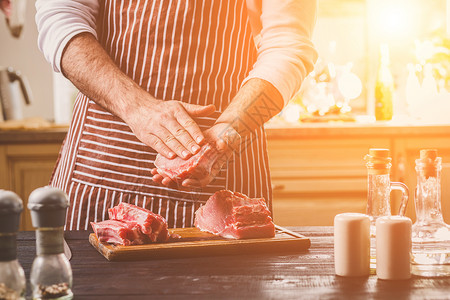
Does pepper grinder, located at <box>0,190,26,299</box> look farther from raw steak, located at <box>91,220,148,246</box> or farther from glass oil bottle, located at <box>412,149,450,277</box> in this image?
glass oil bottle, located at <box>412,149,450,277</box>

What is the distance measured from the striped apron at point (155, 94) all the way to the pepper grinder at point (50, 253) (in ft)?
2.12

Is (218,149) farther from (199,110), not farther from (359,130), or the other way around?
(359,130)

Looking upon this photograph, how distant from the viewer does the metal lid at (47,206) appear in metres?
0.81

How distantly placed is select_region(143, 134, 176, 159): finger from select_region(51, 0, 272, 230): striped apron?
5.4 inches

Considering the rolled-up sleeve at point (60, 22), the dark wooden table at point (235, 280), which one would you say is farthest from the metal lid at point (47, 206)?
the rolled-up sleeve at point (60, 22)

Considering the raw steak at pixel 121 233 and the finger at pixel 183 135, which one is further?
the finger at pixel 183 135

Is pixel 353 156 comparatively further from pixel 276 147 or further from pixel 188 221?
pixel 188 221

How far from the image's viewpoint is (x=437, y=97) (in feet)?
9.60

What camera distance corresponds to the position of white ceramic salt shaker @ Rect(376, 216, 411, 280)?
3.10 ft

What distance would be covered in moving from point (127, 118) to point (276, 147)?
1.29 m

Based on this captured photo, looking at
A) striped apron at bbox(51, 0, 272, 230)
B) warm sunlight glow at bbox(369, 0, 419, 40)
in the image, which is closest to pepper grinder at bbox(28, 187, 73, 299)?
striped apron at bbox(51, 0, 272, 230)

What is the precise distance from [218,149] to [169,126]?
119 mm

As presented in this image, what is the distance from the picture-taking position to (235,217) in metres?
1.25

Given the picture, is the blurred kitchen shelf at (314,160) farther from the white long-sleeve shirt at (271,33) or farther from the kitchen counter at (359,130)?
the white long-sleeve shirt at (271,33)
